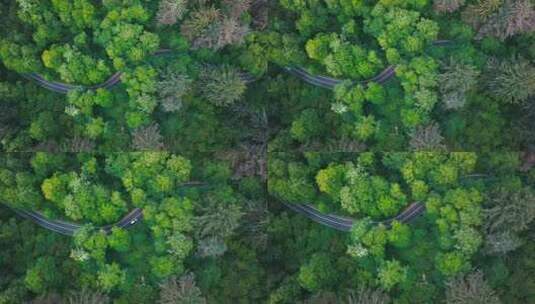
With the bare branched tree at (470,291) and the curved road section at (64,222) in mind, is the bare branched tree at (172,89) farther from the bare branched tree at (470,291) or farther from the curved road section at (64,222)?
the bare branched tree at (470,291)

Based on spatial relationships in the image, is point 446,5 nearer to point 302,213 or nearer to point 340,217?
point 340,217

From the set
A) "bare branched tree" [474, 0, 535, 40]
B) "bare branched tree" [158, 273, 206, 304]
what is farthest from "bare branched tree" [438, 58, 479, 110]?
"bare branched tree" [158, 273, 206, 304]

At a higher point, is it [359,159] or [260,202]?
[359,159]

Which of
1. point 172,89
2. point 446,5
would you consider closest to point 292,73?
point 172,89

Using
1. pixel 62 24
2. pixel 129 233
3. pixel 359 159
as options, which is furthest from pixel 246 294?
pixel 62 24

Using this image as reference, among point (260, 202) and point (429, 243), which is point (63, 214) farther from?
point (429, 243)

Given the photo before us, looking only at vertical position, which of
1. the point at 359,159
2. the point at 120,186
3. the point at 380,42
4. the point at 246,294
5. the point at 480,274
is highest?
the point at 380,42
